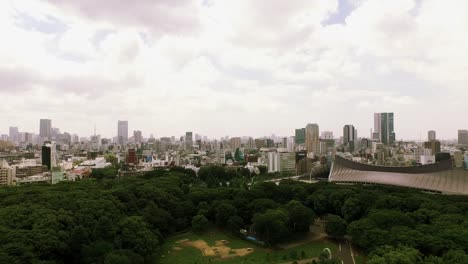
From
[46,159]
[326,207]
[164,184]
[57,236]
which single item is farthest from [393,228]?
[46,159]

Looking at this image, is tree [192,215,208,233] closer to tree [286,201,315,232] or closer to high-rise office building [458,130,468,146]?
tree [286,201,315,232]

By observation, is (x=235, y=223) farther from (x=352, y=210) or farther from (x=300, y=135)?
(x=300, y=135)

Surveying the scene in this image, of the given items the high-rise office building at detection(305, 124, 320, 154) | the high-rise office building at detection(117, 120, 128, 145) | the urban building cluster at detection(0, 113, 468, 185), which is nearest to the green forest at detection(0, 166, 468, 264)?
the urban building cluster at detection(0, 113, 468, 185)

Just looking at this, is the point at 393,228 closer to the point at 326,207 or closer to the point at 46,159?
the point at 326,207

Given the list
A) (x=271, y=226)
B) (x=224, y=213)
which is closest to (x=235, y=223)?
(x=224, y=213)

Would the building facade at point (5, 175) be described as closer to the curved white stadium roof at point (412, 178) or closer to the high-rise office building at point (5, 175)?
the high-rise office building at point (5, 175)

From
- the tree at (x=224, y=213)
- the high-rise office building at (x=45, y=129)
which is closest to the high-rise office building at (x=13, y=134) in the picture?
the high-rise office building at (x=45, y=129)
